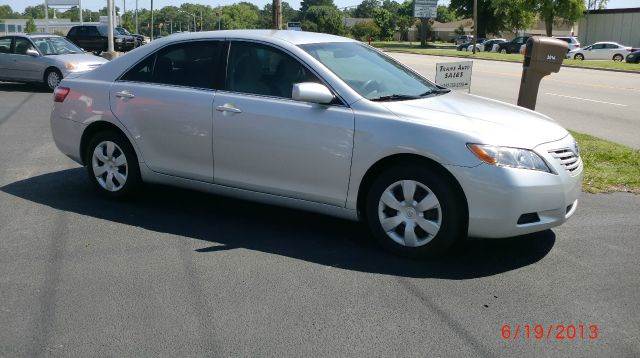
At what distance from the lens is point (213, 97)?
19.3ft

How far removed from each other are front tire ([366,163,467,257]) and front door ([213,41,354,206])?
31cm

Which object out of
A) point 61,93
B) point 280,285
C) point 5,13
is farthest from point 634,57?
point 5,13

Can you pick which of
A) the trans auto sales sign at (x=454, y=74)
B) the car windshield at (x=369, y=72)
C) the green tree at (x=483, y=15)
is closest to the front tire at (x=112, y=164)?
the car windshield at (x=369, y=72)

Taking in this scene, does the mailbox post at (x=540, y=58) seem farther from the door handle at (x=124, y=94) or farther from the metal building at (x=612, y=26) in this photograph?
the metal building at (x=612, y=26)

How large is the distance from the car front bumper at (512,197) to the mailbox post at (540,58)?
3.75 metres

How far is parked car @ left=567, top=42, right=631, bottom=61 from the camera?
47.4 meters

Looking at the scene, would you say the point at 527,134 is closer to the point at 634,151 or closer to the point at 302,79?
the point at 302,79

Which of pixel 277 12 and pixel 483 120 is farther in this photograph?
pixel 277 12

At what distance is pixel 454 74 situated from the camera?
30.9 feet

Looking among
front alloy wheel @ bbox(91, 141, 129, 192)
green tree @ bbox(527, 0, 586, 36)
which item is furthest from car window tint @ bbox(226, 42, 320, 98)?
green tree @ bbox(527, 0, 586, 36)

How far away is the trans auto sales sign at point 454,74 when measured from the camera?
9266 mm

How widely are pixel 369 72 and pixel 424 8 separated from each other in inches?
3084

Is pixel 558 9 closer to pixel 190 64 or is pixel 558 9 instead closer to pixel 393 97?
pixel 190 64

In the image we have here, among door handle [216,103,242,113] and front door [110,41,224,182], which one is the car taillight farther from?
door handle [216,103,242,113]
